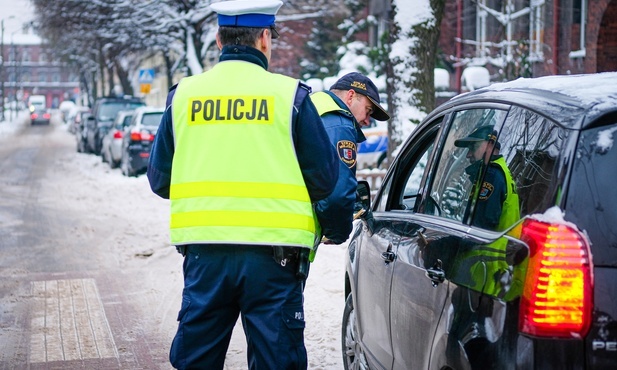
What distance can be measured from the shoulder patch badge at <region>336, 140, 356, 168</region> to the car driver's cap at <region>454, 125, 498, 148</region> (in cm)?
68

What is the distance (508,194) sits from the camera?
3496 millimetres

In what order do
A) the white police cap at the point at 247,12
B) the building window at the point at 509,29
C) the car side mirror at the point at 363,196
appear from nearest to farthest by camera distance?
1. the white police cap at the point at 247,12
2. the car side mirror at the point at 363,196
3. the building window at the point at 509,29

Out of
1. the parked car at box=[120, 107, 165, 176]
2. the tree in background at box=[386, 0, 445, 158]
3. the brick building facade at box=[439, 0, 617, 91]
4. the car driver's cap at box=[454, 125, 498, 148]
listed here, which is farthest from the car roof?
the parked car at box=[120, 107, 165, 176]

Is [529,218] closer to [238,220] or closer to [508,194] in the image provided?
[508,194]

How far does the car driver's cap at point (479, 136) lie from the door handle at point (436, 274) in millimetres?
515

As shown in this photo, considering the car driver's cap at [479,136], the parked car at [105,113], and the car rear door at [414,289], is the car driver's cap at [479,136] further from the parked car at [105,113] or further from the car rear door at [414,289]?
the parked car at [105,113]

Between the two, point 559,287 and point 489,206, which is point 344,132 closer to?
point 489,206

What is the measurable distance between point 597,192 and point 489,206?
0.63 metres

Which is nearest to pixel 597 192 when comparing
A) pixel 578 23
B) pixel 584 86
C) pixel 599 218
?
pixel 599 218

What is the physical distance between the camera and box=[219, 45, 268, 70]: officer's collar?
375cm

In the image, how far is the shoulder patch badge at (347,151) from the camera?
4.71 m

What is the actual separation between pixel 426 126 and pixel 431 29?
915 cm

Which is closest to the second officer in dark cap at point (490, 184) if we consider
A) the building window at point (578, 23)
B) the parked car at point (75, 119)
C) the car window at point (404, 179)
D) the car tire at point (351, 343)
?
the car window at point (404, 179)

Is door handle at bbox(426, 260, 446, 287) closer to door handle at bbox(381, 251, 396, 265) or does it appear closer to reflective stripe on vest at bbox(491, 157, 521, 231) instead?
reflective stripe on vest at bbox(491, 157, 521, 231)
